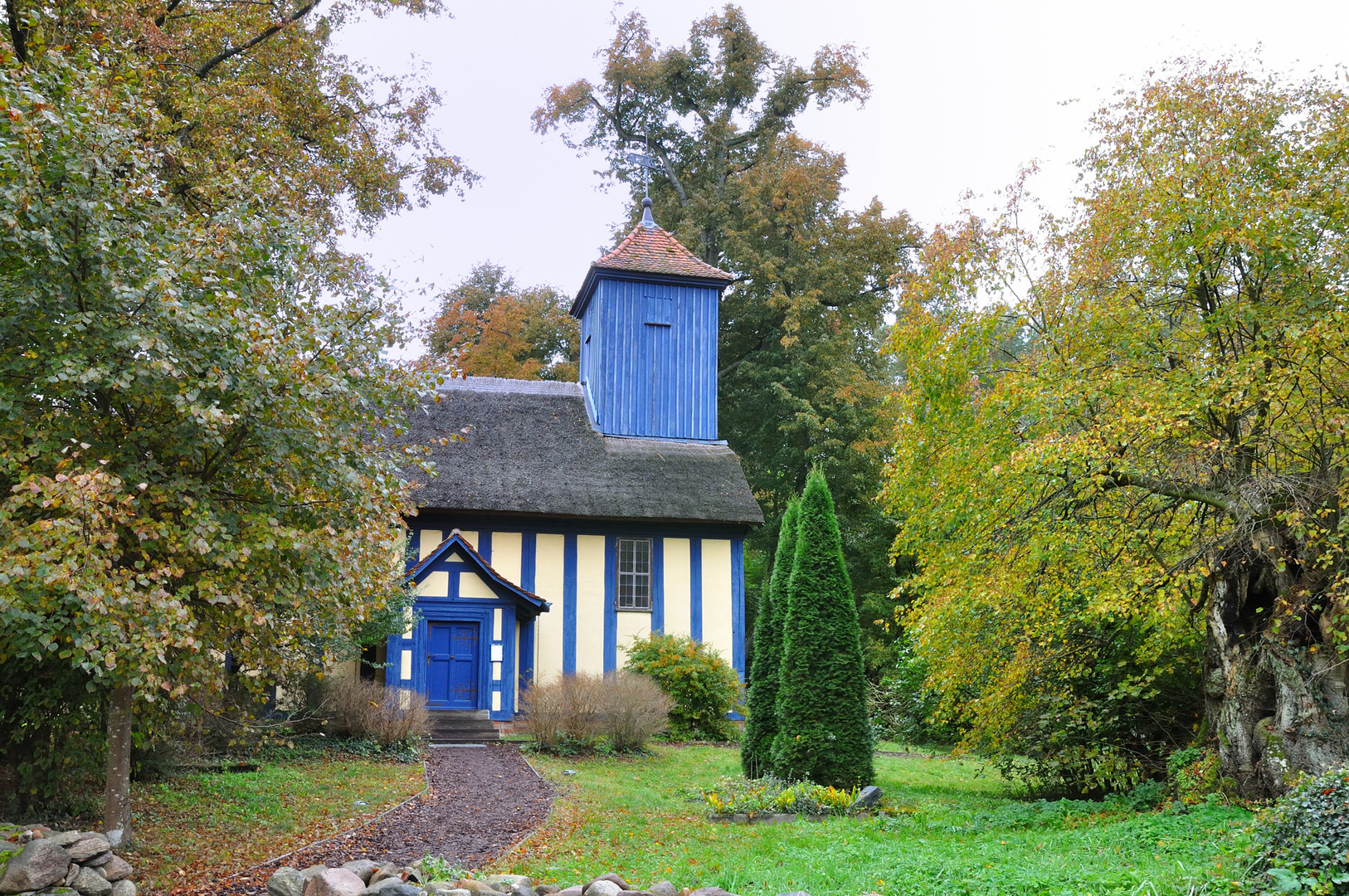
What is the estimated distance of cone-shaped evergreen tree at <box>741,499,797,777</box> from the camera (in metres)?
13.8

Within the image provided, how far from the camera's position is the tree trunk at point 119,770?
8109 mm

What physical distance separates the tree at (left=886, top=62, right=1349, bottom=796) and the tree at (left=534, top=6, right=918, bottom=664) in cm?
1509

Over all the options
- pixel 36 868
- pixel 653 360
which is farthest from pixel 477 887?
pixel 653 360

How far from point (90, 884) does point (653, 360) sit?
62.2 feet

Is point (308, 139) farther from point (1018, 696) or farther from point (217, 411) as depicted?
point (1018, 696)

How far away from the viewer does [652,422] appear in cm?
2427

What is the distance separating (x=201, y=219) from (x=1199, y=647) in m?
11.2

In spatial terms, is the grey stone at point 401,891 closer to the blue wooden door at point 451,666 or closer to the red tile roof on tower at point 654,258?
the blue wooden door at point 451,666

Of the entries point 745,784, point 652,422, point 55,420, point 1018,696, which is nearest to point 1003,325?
point 1018,696

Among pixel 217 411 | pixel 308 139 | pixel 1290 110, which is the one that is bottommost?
pixel 217 411

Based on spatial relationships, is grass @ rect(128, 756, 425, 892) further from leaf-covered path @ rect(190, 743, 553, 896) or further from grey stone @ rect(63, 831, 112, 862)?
grey stone @ rect(63, 831, 112, 862)

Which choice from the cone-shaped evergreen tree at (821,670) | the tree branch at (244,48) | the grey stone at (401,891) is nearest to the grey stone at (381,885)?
the grey stone at (401,891)

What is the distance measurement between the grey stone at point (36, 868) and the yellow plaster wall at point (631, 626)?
582 inches

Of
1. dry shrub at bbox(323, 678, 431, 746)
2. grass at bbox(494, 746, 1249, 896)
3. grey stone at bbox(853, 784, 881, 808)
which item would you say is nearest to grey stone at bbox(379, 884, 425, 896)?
grass at bbox(494, 746, 1249, 896)
